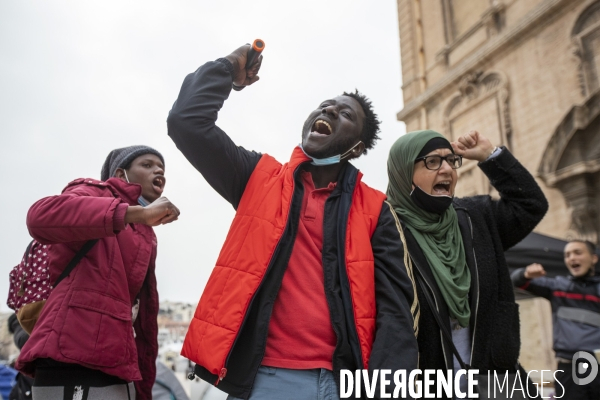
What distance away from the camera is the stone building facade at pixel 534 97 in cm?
760

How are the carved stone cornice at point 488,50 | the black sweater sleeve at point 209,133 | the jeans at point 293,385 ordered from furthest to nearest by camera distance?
the carved stone cornice at point 488,50 → the black sweater sleeve at point 209,133 → the jeans at point 293,385

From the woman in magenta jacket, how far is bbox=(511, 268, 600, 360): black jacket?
12.2 ft

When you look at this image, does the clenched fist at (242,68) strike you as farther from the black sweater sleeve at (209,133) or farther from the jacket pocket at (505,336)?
the jacket pocket at (505,336)

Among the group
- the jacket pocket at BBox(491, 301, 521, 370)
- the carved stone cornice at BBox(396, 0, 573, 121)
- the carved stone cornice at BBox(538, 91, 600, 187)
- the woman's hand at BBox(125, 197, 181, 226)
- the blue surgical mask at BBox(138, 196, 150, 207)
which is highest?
the carved stone cornice at BBox(396, 0, 573, 121)

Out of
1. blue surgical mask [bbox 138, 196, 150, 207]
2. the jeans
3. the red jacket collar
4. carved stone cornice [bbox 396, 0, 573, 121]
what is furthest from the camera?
carved stone cornice [bbox 396, 0, 573, 121]

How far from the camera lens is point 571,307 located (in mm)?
4719

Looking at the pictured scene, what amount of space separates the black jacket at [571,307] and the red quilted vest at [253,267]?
3.33 meters

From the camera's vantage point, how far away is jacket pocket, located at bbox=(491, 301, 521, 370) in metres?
2.02

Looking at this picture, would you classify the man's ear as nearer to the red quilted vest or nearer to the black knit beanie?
the black knit beanie

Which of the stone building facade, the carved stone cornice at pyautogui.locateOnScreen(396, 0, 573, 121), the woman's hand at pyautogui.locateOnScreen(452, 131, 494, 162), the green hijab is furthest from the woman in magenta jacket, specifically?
the carved stone cornice at pyautogui.locateOnScreen(396, 0, 573, 121)

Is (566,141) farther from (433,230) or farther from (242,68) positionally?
(242,68)

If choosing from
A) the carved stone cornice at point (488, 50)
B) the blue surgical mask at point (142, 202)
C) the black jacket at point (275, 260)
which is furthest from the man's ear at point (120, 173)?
the carved stone cornice at point (488, 50)

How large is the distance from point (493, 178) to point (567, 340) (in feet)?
9.60

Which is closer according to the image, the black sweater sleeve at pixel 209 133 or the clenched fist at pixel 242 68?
the black sweater sleeve at pixel 209 133
